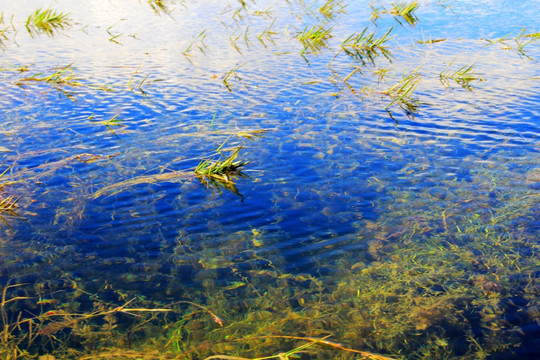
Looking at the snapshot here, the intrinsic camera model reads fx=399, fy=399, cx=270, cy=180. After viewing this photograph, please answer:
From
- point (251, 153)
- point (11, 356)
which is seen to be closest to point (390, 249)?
point (251, 153)

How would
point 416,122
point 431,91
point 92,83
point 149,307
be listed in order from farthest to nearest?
1. point 92,83
2. point 431,91
3. point 416,122
4. point 149,307

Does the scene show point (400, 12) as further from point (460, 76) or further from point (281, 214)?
point (281, 214)

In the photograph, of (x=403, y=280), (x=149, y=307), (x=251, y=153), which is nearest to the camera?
(x=149, y=307)

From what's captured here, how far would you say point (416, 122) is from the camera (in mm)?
8648

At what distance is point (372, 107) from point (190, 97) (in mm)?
4660

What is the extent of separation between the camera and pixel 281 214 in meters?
5.62

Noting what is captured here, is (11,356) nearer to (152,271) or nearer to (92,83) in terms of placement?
(152,271)

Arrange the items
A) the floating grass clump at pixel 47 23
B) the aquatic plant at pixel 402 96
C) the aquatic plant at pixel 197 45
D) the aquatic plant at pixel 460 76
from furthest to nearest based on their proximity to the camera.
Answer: the floating grass clump at pixel 47 23
the aquatic plant at pixel 197 45
the aquatic plant at pixel 460 76
the aquatic plant at pixel 402 96

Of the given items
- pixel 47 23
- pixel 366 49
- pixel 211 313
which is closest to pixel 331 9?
pixel 366 49

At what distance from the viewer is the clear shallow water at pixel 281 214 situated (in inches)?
151

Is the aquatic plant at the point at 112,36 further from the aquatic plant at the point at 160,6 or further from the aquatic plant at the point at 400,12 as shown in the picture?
the aquatic plant at the point at 400,12

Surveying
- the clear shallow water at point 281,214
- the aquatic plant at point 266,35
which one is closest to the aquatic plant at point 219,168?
the clear shallow water at point 281,214

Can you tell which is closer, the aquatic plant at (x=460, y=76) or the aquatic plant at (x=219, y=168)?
the aquatic plant at (x=219, y=168)

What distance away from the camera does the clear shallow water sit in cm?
383
